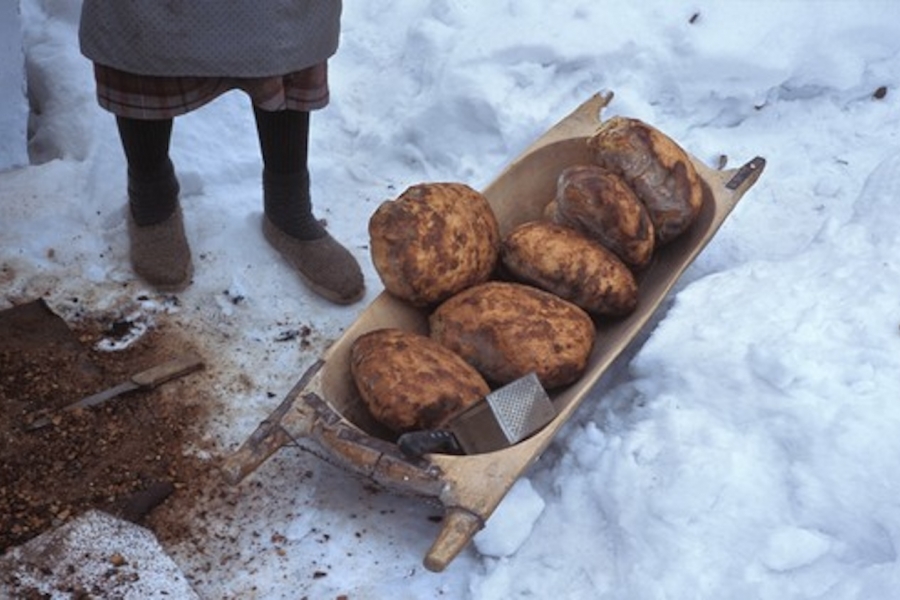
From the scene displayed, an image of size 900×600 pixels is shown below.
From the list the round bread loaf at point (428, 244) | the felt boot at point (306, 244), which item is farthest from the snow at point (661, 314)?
the round bread loaf at point (428, 244)

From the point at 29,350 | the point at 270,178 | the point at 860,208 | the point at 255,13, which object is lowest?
the point at 29,350

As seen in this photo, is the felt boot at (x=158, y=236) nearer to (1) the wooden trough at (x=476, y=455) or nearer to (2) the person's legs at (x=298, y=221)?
(2) the person's legs at (x=298, y=221)

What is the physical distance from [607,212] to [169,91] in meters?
0.92

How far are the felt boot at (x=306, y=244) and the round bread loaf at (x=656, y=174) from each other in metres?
0.65

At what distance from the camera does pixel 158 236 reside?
2.49 m

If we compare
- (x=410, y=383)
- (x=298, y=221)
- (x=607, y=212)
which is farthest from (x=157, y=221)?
(x=607, y=212)

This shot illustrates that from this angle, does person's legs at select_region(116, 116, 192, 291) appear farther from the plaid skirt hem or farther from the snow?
the plaid skirt hem

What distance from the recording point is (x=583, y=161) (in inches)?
96.0

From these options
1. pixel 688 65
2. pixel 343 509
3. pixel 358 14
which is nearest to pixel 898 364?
pixel 343 509

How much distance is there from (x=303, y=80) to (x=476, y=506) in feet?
3.43

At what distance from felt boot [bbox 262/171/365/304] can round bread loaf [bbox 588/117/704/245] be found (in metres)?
0.65

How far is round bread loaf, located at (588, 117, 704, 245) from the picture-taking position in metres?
2.23

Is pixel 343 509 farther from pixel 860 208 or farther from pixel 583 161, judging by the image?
pixel 860 208

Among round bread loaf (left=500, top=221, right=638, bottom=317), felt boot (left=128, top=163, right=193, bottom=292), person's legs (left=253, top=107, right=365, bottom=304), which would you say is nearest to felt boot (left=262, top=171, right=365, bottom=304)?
person's legs (left=253, top=107, right=365, bottom=304)
